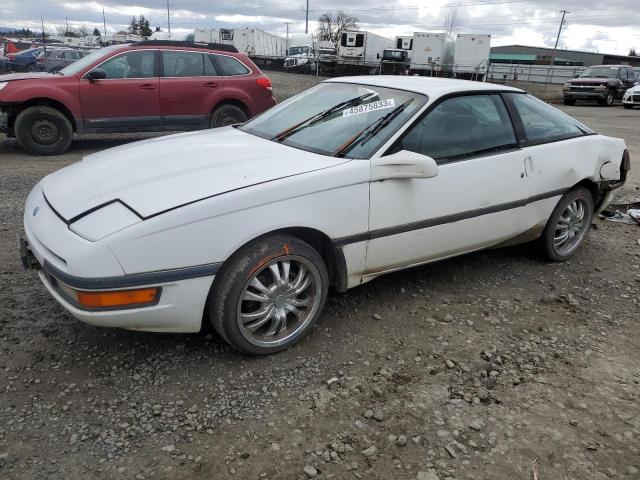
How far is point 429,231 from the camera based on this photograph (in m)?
3.41

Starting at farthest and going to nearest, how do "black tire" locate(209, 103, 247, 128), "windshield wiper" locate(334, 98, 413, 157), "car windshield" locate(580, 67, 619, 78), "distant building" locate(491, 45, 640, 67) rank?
"distant building" locate(491, 45, 640, 67) → "car windshield" locate(580, 67, 619, 78) → "black tire" locate(209, 103, 247, 128) → "windshield wiper" locate(334, 98, 413, 157)

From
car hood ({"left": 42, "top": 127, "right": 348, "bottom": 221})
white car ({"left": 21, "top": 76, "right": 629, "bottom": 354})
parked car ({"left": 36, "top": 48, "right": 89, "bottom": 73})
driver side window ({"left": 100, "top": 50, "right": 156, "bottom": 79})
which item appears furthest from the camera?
parked car ({"left": 36, "top": 48, "right": 89, "bottom": 73})

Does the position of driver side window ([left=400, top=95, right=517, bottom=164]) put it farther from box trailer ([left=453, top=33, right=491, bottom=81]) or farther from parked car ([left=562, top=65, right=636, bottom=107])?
box trailer ([left=453, top=33, right=491, bottom=81])

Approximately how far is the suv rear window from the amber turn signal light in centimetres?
689

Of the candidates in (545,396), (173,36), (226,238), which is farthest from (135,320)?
(173,36)

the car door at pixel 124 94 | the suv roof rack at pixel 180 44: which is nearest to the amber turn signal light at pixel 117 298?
the car door at pixel 124 94

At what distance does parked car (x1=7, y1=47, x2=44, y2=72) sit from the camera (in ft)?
68.4

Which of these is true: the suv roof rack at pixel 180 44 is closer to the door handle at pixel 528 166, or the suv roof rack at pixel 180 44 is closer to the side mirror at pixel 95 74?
the side mirror at pixel 95 74

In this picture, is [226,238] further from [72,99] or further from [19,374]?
[72,99]

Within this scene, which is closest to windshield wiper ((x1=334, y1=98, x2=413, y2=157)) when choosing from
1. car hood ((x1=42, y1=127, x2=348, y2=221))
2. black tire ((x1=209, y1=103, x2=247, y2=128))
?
car hood ((x1=42, y1=127, x2=348, y2=221))

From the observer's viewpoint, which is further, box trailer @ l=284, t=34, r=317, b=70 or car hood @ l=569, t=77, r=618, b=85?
box trailer @ l=284, t=34, r=317, b=70

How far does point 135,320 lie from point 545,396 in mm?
2125

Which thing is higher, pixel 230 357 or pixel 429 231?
pixel 429 231

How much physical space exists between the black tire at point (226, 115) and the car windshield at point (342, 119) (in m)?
4.83
